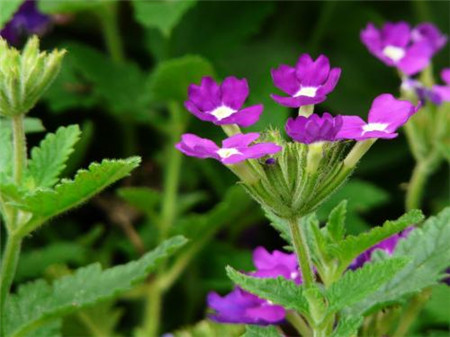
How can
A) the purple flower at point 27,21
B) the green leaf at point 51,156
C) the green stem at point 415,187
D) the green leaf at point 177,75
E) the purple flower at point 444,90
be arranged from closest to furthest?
the green leaf at point 51,156
the purple flower at point 444,90
the green stem at point 415,187
the green leaf at point 177,75
the purple flower at point 27,21

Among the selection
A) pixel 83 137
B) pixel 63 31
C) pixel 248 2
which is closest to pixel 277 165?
pixel 83 137

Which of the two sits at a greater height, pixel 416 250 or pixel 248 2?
pixel 248 2

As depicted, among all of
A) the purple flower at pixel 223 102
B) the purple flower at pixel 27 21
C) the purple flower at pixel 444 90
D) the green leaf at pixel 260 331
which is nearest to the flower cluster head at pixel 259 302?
the green leaf at pixel 260 331

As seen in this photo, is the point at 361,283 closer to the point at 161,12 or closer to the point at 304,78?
the point at 304,78

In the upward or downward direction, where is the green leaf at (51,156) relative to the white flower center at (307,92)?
downward

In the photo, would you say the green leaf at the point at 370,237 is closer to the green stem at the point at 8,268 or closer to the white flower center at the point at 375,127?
the white flower center at the point at 375,127

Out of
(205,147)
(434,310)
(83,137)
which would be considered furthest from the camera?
(83,137)

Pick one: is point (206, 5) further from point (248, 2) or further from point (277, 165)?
point (277, 165)
